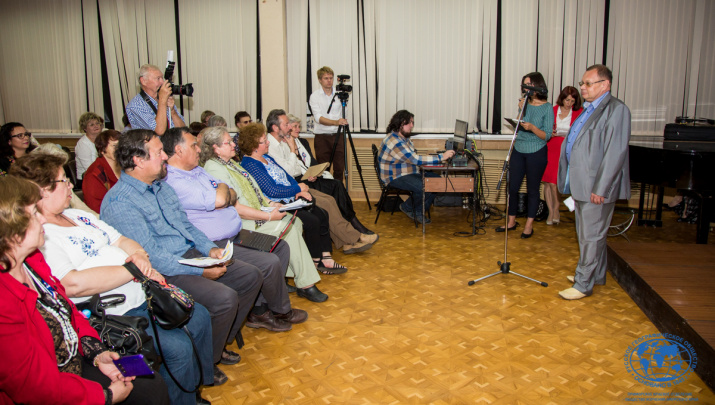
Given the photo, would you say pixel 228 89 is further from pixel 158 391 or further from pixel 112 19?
pixel 158 391

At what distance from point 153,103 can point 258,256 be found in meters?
1.70

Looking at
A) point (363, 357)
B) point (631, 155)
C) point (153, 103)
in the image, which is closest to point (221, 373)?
point (363, 357)

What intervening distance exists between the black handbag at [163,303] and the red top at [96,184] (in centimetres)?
127

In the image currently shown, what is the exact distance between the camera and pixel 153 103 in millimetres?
3701

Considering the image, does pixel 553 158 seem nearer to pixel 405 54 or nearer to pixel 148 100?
pixel 405 54

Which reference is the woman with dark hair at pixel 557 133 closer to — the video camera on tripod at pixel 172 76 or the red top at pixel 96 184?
the video camera on tripod at pixel 172 76

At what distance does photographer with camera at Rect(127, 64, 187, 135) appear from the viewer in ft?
11.6

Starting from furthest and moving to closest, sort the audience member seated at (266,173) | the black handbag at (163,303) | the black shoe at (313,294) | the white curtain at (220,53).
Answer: the white curtain at (220,53)
the audience member seated at (266,173)
the black shoe at (313,294)
the black handbag at (163,303)

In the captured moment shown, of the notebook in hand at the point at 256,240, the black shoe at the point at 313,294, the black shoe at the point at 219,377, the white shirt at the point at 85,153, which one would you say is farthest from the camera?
the white shirt at the point at 85,153

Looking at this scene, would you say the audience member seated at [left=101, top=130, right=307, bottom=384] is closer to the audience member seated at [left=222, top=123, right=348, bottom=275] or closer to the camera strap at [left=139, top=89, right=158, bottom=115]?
the audience member seated at [left=222, top=123, right=348, bottom=275]

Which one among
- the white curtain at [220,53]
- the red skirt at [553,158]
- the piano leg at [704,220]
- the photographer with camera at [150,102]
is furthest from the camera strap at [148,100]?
the piano leg at [704,220]

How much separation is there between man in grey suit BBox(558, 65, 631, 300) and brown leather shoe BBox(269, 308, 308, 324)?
1.77m

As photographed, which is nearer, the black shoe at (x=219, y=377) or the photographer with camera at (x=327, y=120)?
the black shoe at (x=219, y=377)

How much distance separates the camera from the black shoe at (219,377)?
236 centimetres
